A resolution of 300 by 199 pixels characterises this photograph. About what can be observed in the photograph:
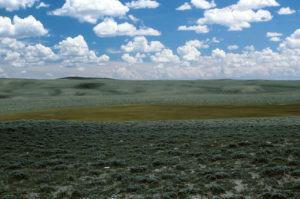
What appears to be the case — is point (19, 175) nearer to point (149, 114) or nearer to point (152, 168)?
point (152, 168)

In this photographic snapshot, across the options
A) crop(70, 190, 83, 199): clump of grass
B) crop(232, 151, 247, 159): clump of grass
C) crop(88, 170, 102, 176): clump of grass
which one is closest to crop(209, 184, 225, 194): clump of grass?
crop(70, 190, 83, 199): clump of grass

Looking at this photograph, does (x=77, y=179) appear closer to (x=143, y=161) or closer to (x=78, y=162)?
(x=78, y=162)

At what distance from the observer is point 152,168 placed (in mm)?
12938

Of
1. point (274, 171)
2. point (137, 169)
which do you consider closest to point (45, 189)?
point (137, 169)

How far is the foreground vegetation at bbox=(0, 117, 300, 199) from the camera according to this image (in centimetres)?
994

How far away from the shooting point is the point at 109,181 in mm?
11180

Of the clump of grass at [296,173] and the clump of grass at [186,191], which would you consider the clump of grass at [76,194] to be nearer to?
the clump of grass at [186,191]

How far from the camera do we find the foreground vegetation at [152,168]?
32.6 ft

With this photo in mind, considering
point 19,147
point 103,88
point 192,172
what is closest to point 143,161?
point 192,172

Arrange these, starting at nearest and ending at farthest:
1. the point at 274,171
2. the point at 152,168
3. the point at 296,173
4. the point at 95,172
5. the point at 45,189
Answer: the point at 45,189 < the point at 296,173 < the point at 274,171 < the point at 95,172 < the point at 152,168

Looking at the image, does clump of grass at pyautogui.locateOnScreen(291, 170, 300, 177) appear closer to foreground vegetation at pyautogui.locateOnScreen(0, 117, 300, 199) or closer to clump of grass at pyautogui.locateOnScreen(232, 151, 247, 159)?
foreground vegetation at pyautogui.locateOnScreen(0, 117, 300, 199)

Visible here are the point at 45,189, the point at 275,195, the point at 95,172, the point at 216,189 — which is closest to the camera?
the point at 275,195

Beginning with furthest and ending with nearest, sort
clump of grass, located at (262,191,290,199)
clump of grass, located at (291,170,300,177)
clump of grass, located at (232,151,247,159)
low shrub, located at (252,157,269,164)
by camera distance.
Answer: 1. clump of grass, located at (232,151,247,159)
2. low shrub, located at (252,157,269,164)
3. clump of grass, located at (291,170,300,177)
4. clump of grass, located at (262,191,290,199)

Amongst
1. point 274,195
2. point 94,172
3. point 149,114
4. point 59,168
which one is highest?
point 274,195
